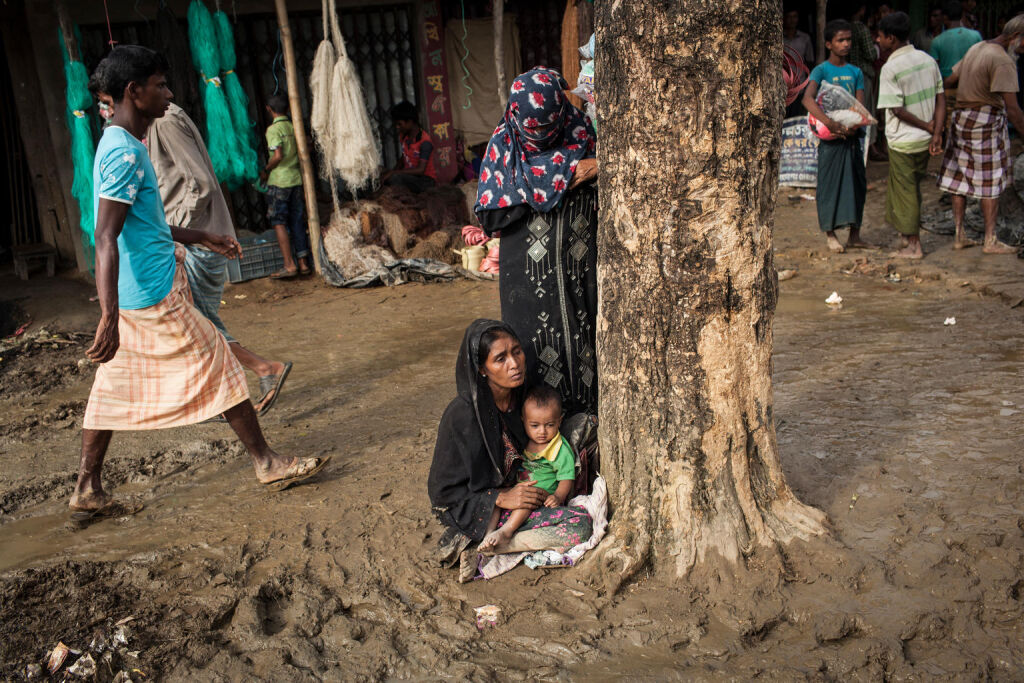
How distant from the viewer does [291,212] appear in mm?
7910

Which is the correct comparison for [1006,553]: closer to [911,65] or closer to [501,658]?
[501,658]

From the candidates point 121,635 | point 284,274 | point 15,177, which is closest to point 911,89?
point 284,274

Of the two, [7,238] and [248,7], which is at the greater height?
[248,7]

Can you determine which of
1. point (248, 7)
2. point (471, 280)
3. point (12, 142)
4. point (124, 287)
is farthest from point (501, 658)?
point (12, 142)

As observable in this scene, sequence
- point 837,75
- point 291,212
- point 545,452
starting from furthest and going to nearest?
point 291,212 → point 837,75 → point 545,452

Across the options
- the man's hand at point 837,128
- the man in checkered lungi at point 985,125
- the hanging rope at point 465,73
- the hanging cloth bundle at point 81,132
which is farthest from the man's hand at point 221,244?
the hanging rope at point 465,73

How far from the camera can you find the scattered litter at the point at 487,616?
2490 millimetres

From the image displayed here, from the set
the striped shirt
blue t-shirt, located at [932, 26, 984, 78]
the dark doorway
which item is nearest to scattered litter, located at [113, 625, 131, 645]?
the striped shirt

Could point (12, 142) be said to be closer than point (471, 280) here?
No

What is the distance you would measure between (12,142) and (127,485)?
7.36 m

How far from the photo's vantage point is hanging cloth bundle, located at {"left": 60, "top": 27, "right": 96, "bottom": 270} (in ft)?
23.6

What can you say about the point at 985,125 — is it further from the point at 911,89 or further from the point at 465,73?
the point at 465,73

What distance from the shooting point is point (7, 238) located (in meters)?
9.72

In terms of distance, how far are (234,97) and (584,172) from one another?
5.65 metres
